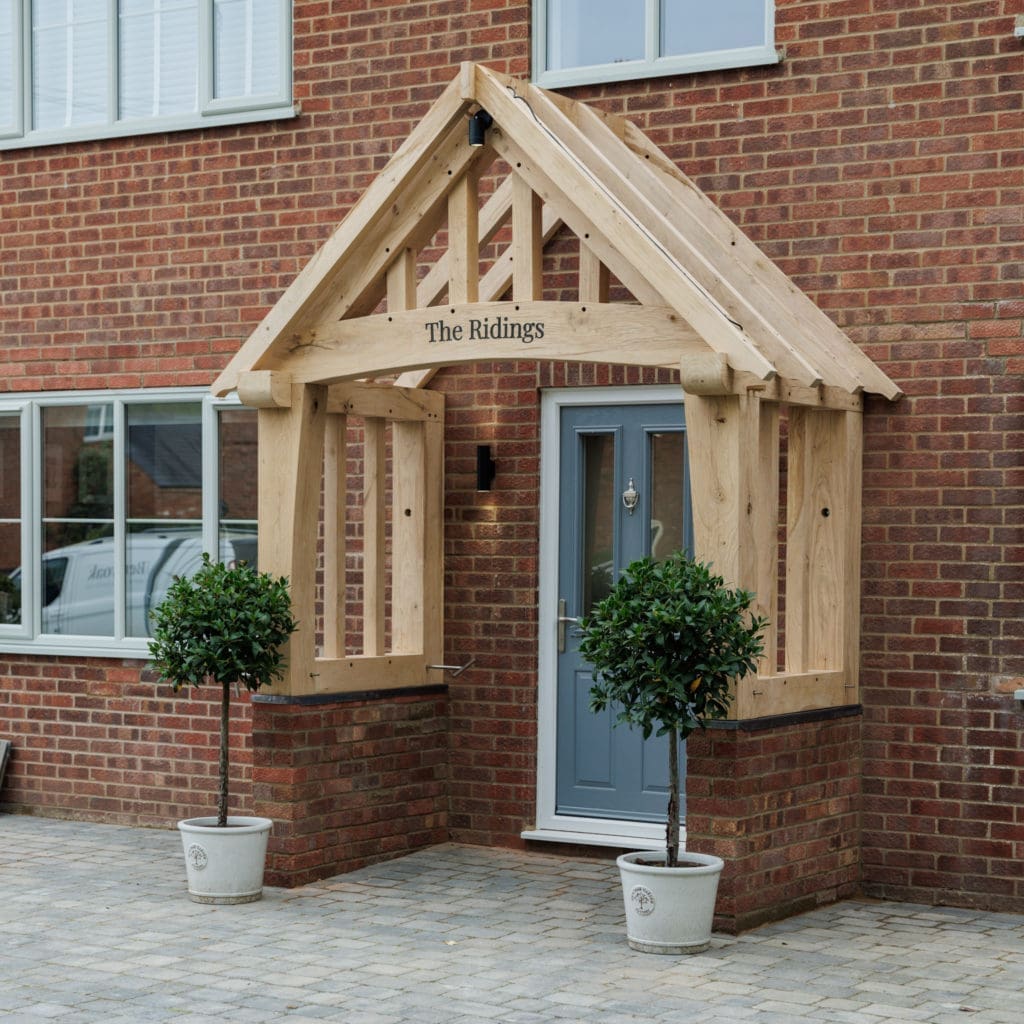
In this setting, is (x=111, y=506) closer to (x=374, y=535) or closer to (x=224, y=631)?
(x=374, y=535)

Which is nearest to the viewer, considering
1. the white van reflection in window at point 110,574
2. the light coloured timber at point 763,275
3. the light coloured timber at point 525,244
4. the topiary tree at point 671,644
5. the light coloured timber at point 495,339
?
the topiary tree at point 671,644

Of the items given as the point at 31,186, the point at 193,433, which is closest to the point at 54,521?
the point at 193,433

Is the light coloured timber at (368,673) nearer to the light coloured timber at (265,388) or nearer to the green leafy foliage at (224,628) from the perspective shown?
the green leafy foliage at (224,628)

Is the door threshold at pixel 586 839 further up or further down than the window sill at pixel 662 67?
further down

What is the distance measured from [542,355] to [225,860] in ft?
8.83

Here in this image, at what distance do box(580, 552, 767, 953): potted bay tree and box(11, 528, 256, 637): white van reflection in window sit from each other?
11.3 ft

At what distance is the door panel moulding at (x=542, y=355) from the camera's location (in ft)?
24.1

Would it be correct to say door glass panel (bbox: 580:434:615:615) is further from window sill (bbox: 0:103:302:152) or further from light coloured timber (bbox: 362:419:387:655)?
window sill (bbox: 0:103:302:152)

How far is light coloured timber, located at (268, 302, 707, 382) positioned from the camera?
24.3ft

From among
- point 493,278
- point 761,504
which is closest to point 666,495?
point 493,278

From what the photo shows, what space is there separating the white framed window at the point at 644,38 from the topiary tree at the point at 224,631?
311 centimetres

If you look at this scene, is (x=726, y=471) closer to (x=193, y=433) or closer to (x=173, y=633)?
(x=173, y=633)

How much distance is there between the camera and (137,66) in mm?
10375

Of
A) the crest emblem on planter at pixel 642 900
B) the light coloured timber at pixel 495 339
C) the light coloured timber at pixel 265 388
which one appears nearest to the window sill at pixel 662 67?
the light coloured timber at pixel 495 339
